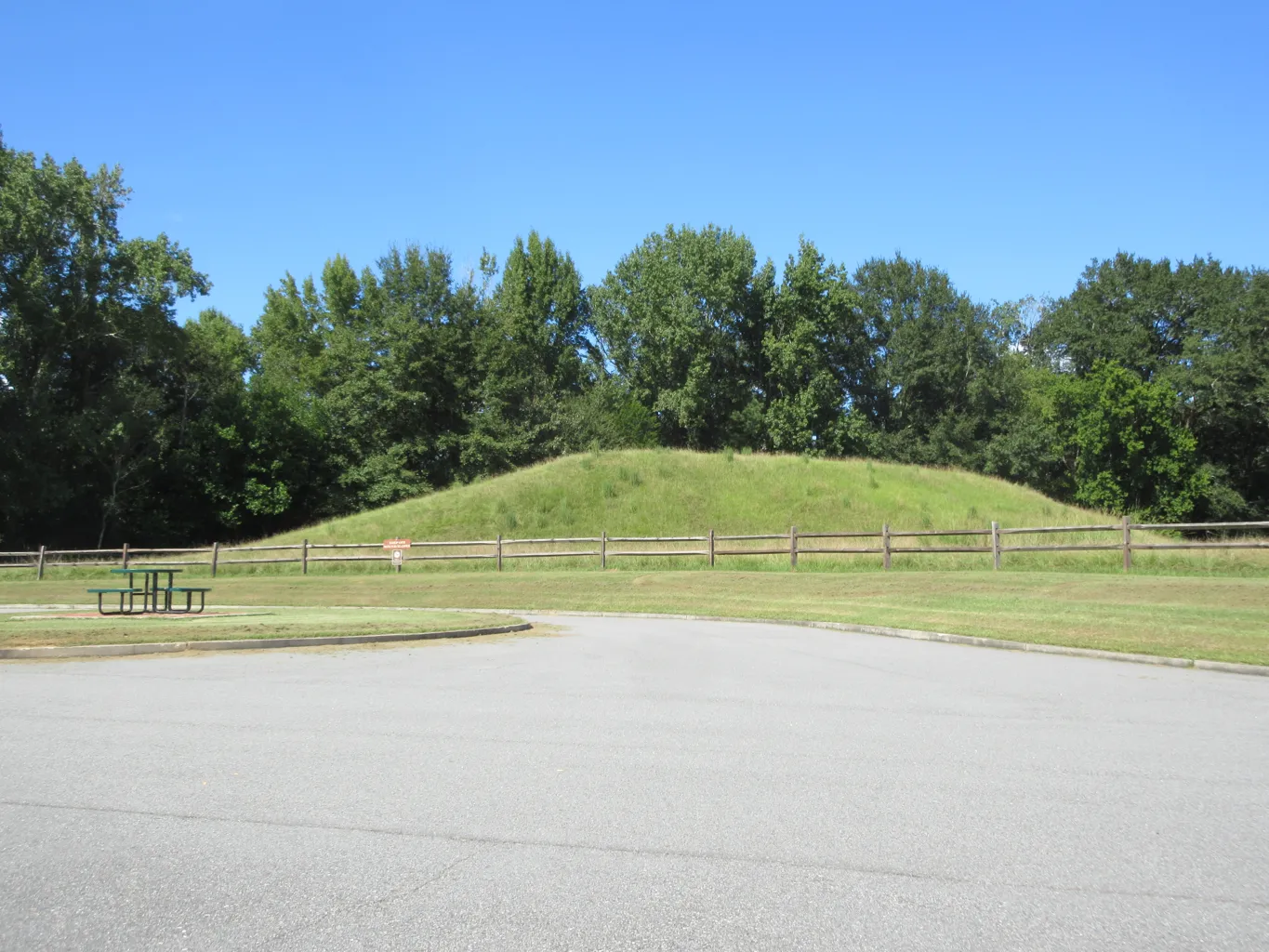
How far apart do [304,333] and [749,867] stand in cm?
8444

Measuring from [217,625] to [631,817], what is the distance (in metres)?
14.3

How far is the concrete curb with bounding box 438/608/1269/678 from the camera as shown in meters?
13.1

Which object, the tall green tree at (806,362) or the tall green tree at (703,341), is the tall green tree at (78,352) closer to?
the tall green tree at (703,341)

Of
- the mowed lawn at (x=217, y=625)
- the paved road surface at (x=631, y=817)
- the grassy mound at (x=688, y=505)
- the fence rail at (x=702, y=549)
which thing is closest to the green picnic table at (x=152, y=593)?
the mowed lawn at (x=217, y=625)

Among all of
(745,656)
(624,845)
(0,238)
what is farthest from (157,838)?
(0,238)

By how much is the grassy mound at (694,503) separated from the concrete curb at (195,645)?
25.7 metres

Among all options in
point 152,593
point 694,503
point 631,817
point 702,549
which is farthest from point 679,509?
point 631,817

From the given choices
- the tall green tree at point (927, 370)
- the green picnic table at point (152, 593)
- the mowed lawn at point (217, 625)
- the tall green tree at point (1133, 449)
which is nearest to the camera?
the mowed lawn at point (217, 625)

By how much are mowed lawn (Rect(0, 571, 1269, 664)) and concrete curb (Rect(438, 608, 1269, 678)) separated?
270mm

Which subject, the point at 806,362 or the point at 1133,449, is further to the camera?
the point at 806,362

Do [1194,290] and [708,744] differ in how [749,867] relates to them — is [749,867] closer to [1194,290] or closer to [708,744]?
[708,744]

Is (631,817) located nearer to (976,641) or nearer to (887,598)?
(976,641)

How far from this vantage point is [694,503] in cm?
4547

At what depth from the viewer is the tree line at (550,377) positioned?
5300 centimetres
